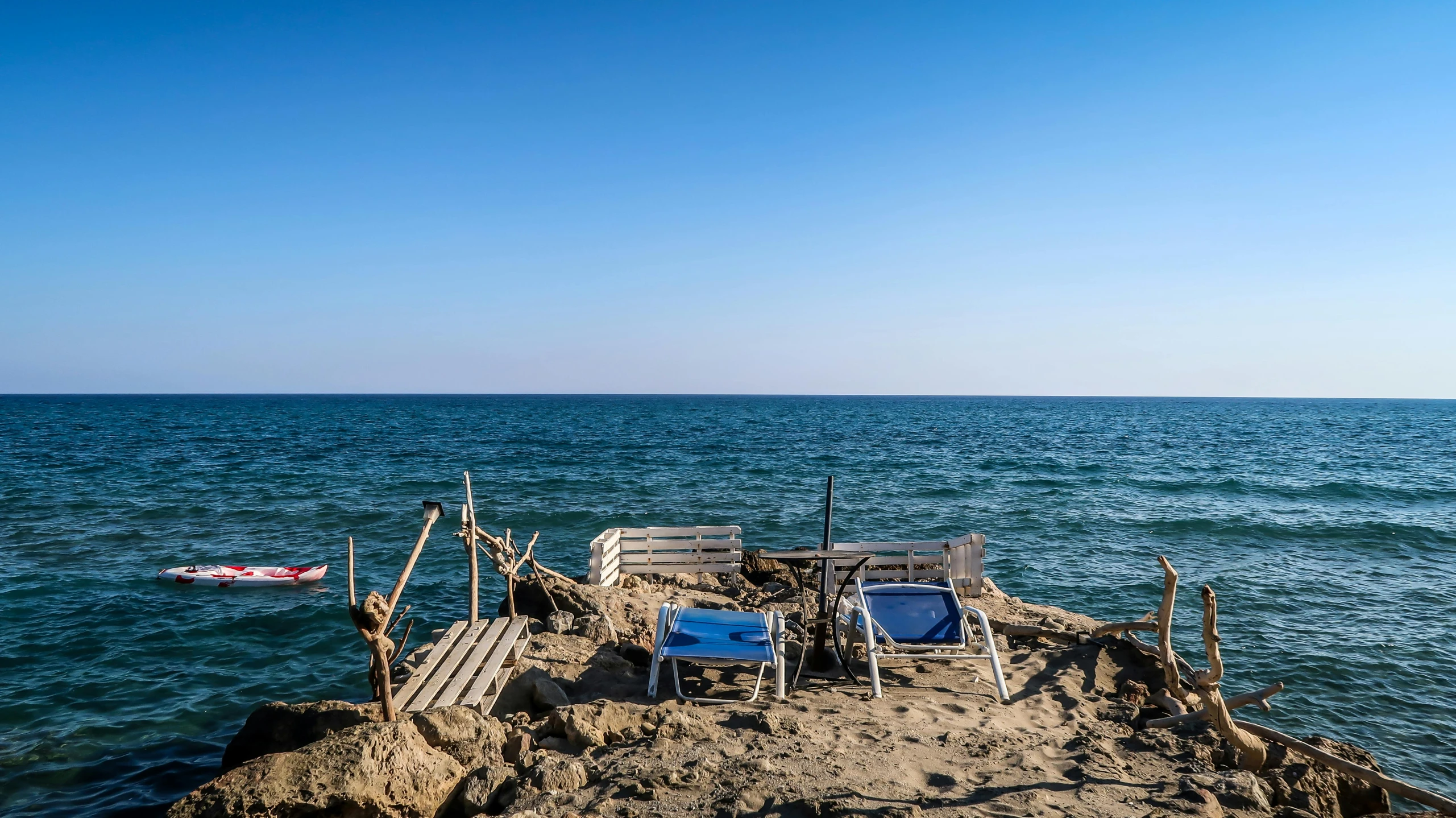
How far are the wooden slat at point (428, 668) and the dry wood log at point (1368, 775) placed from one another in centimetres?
742

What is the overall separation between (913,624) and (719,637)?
2.10m

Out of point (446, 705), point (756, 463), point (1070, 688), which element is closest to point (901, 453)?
point (756, 463)

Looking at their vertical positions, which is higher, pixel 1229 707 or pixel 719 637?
pixel 719 637

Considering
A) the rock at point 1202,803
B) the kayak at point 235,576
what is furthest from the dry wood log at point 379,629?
the kayak at point 235,576

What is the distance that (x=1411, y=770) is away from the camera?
8.09 m

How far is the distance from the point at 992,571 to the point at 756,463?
69.4 ft

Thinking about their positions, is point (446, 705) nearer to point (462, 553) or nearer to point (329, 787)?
point (329, 787)

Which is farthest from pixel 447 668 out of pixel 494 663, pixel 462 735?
pixel 462 735

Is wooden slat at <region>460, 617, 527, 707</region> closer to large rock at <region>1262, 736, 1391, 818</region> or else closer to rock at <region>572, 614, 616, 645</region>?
rock at <region>572, 614, 616, 645</region>

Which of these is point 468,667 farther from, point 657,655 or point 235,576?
point 235,576

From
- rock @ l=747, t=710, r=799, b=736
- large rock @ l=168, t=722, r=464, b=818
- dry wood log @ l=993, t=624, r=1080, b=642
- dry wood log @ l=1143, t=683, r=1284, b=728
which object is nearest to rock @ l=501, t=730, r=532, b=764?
large rock @ l=168, t=722, r=464, b=818

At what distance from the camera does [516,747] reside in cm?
618

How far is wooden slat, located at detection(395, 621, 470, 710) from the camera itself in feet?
21.9

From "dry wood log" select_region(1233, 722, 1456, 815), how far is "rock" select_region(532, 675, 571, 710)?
21.0ft
